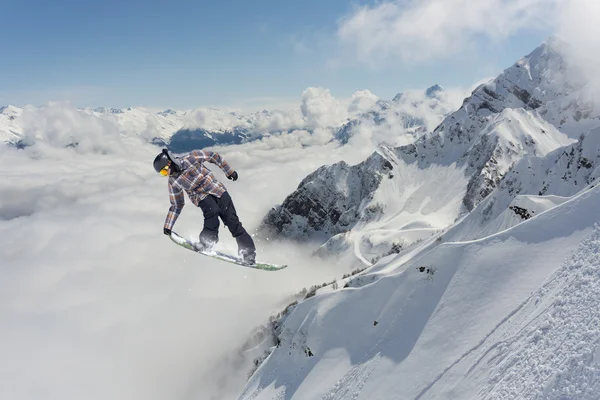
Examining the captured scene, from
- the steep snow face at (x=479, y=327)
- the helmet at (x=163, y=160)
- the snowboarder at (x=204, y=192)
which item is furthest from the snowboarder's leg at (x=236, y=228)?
the steep snow face at (x=479, y=327)

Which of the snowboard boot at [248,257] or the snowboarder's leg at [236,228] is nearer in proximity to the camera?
the snowboarder's leg at [236,228]

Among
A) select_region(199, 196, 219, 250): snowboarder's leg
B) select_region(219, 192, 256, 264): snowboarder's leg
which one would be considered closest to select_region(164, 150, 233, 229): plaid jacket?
select_region(199, 196, 219, 250): snowboarder's leg

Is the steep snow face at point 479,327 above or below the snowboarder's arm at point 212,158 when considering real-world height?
below

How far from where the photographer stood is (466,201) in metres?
199

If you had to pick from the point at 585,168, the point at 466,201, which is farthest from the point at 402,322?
the point at 466,201

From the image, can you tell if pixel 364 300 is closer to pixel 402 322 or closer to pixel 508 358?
pixel 402 322

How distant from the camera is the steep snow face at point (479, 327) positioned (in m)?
12.3

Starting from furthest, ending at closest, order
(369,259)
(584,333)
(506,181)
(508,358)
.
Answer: (369,259) → (506,181) → (508,358) → (584,333)

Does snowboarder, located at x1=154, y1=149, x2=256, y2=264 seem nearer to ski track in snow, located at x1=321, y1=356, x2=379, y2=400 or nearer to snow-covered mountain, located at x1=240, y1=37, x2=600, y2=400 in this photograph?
snow-covered mountain, located at x1=240, y1=37, x2=600, y2=400

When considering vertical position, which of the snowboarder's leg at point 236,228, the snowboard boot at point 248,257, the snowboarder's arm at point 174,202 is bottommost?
the snowboard boot at point 248,257

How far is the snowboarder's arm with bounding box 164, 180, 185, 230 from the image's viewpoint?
12.8 metres

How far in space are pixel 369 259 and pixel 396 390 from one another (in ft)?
501

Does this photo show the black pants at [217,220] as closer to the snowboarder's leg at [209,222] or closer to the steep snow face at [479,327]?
the snowboarder's leg at [209,222]

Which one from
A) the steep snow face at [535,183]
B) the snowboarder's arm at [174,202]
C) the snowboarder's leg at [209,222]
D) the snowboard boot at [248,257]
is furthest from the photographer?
the steep snow face at [535,183]
